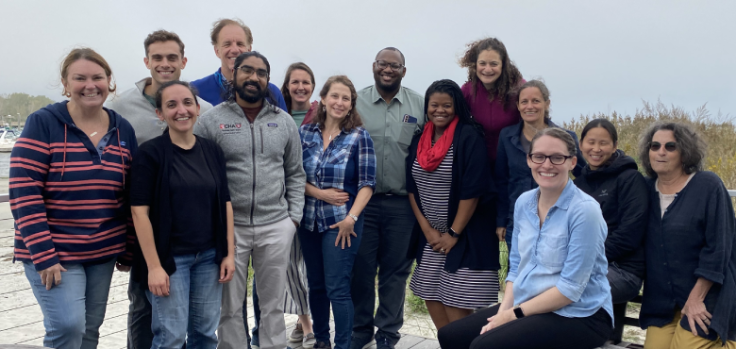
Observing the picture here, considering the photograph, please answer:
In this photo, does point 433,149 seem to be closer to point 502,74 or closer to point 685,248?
point 502,74

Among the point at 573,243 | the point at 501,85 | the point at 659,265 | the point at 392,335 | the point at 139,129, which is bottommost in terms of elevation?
the point at 392,335

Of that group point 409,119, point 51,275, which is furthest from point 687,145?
point 51,275

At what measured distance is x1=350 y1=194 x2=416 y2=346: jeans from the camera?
3.96 meters

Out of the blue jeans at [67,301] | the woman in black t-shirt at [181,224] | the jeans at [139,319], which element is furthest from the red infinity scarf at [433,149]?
the blue jeans at [67,301]

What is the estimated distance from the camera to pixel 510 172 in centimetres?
364

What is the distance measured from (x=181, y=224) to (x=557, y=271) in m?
1.85

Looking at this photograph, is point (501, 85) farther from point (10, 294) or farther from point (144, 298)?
point (10, 294)

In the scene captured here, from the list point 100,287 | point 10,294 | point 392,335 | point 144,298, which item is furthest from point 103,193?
point 10,294

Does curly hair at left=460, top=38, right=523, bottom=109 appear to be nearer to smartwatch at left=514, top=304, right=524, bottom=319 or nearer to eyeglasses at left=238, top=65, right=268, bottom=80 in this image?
eyeglasses at left=238, top=65, right=268, bottom=80

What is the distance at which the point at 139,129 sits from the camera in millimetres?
3322

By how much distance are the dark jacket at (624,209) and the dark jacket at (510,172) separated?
0.28m

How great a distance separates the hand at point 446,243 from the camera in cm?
368

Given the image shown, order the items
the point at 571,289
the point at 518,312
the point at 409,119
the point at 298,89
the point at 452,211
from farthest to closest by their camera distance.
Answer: the point at 298,89 → the point at 409,119 → the point at 452,211 → the point at 518,312 → the point at 571,289

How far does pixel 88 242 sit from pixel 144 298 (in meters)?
0.61
